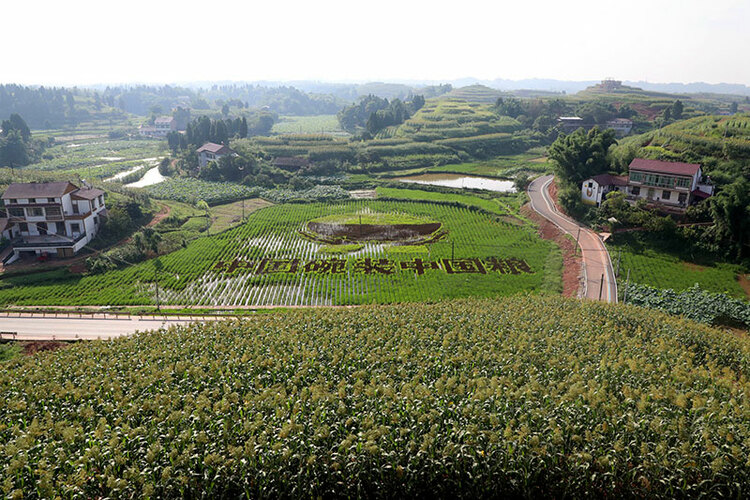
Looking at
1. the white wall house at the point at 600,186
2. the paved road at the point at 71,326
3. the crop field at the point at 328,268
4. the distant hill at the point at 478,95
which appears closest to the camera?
the paved road at the point at 71,326

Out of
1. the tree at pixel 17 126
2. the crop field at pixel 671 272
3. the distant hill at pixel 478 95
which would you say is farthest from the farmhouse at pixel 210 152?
the distant hill at pixel 478 95

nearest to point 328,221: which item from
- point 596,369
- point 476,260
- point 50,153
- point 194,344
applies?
point 476,260

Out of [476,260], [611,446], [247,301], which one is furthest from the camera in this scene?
[476,260]

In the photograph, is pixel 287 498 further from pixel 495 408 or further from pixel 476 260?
pixel 476 260

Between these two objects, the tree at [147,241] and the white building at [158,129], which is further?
the white building at [158,129]

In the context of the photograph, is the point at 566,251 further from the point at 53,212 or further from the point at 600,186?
the point at 53,212

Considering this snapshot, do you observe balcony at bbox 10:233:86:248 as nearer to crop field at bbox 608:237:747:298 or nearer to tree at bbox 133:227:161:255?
tree at bbox 133:227:161:255

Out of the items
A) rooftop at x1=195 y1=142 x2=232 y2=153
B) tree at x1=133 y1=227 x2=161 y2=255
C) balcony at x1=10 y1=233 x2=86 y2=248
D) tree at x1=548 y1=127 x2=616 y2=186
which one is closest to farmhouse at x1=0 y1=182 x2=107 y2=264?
balcony at x1=10 y1=233 x2=86 y2=248

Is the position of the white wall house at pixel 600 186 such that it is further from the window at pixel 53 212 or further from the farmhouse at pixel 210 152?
the farmhouse at pixel 210 152
